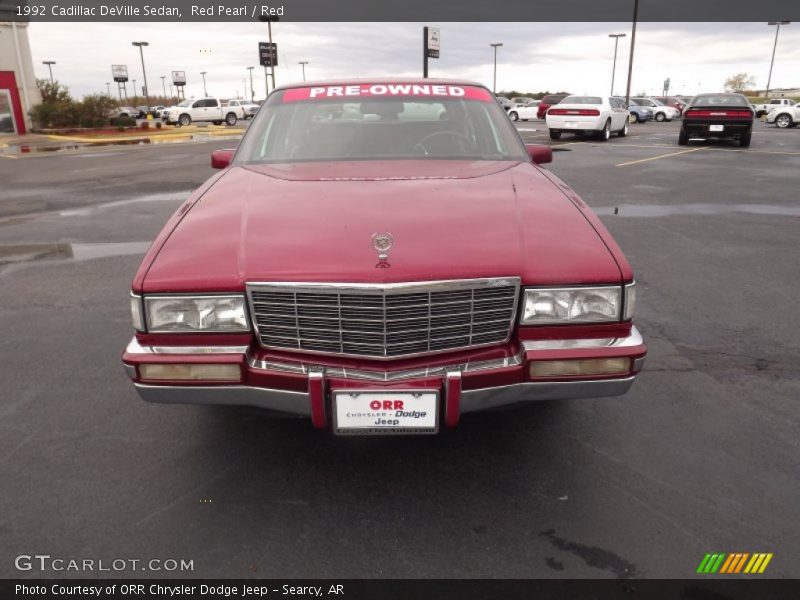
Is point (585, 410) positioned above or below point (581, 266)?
below

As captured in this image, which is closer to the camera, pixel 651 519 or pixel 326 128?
pixel 651 519

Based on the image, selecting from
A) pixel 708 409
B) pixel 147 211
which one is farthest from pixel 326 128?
pixel 147 211

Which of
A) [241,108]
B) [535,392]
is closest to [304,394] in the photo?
[535,392]

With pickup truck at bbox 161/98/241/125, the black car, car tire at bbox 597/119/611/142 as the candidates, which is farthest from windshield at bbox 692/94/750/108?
pickup truck at bbox 161/98/241/125

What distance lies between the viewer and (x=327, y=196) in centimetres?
294

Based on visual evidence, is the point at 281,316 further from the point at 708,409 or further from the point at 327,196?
the point at 708,409

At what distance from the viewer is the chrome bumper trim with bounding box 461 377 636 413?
2.43 meters

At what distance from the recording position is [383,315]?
2.36 m

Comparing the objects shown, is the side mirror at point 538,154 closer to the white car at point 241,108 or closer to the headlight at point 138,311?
the headlight at point 138,311

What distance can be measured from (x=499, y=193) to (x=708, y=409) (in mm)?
1652

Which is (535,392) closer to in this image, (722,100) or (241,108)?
(722,100)

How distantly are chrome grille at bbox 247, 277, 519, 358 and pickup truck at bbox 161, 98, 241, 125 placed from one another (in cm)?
4462

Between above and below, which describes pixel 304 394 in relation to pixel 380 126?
below

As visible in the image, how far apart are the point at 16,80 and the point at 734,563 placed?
35851 mm
